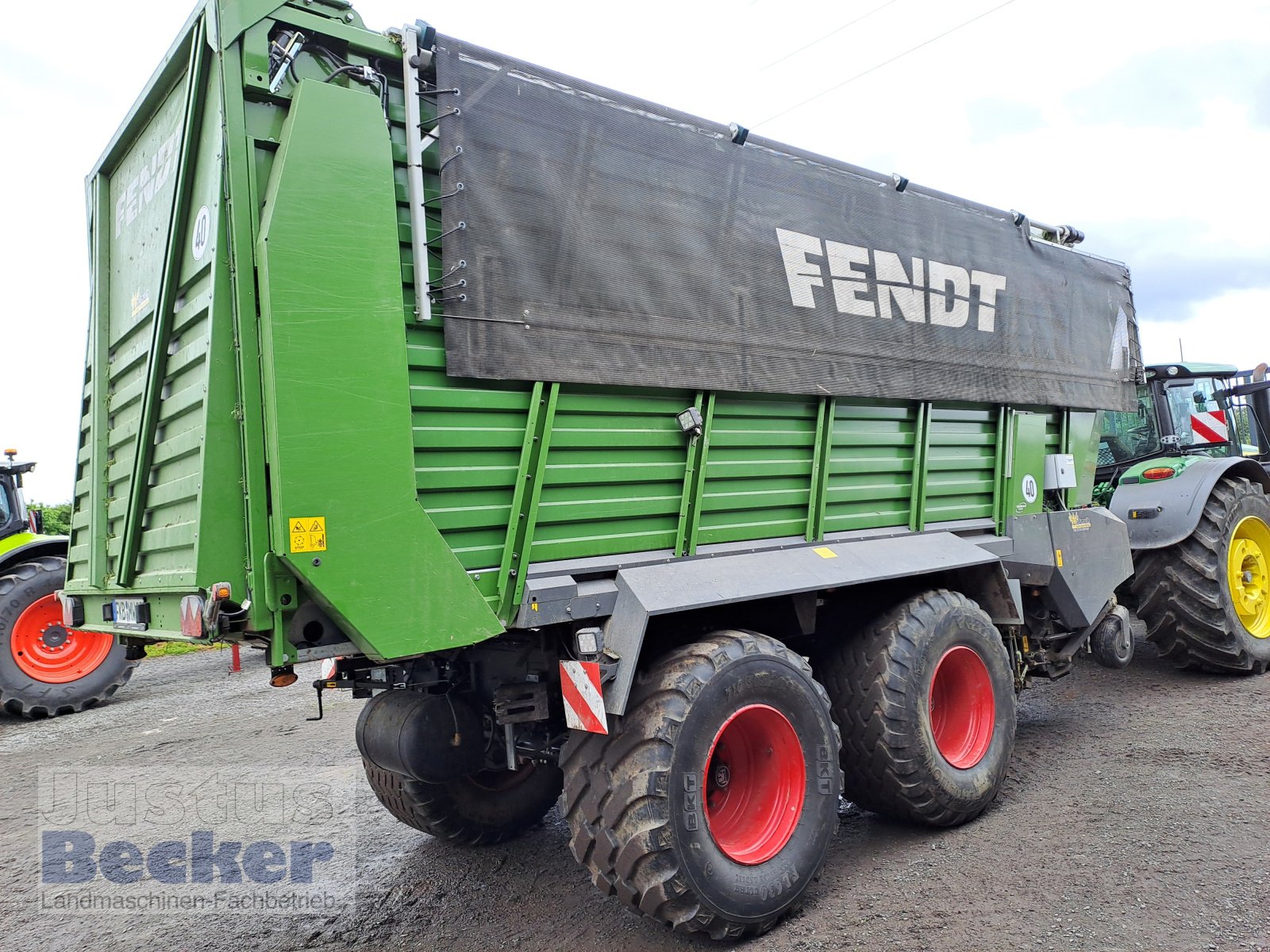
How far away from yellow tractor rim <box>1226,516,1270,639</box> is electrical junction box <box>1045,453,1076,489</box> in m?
2.11

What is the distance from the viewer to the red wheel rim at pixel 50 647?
826 cm

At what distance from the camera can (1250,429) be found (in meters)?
8.73

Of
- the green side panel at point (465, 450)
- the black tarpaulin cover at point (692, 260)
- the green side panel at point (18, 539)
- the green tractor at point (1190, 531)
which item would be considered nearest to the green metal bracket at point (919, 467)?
the black tarpaulin cover at point (692, 260)

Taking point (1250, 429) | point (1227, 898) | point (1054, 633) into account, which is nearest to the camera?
point (1227, 898)

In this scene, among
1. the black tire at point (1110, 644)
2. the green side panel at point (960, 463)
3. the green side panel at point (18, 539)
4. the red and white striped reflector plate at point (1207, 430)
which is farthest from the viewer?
the green side panel at point (18, 539)

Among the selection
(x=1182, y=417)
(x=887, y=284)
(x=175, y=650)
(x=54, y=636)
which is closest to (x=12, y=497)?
(x=54, y=636)

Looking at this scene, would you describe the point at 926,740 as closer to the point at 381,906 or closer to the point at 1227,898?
the point at 1227,898

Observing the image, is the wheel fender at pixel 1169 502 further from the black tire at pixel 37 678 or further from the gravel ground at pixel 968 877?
the black tire at pixel 37 678

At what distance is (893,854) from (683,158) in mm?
3264

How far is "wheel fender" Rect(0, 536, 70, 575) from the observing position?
8531mm

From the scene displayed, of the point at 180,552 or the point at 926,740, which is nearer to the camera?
the point at 180,552

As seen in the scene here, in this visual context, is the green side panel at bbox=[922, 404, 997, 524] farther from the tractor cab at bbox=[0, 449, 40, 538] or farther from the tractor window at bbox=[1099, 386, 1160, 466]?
the tractor cab at bbox=[0, 449, 40, 538]

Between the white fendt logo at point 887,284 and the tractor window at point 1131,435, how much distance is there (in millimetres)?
3576

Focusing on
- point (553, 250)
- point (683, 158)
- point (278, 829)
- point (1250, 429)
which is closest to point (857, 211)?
point (683, 158)
